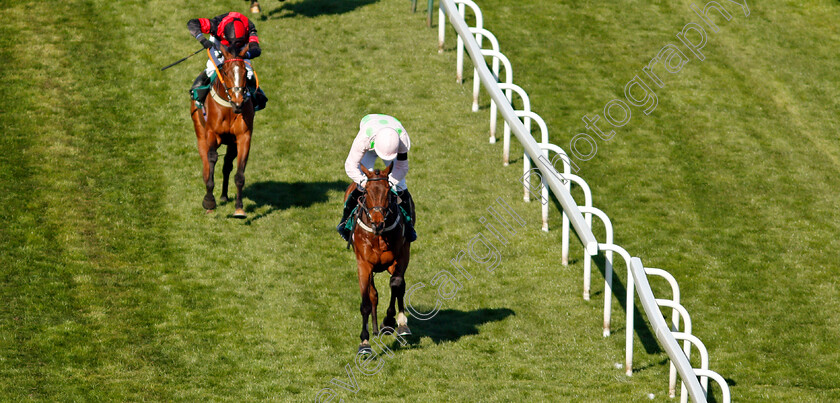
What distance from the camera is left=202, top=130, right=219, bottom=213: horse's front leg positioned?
41.3 feet

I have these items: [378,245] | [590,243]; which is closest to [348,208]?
[378,245]

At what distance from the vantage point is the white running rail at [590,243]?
8.76 meters

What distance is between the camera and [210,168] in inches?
496

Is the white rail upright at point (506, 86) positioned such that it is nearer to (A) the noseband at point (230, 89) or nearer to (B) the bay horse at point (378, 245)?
(A) the noseband at point (230, 89)

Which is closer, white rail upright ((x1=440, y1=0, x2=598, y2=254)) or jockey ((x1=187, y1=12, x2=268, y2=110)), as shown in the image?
white rail upright ((x1=440, y1=0, x2=598, y2=254))

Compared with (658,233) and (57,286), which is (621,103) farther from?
(57,286)

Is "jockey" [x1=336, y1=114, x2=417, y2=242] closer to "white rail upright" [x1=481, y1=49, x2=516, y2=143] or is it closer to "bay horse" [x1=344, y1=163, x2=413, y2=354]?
"bay horse" [x1=344, y1=163, x2=413, y2=354]

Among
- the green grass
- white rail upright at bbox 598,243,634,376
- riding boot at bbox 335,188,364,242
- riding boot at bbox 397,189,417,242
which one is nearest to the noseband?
the green grass

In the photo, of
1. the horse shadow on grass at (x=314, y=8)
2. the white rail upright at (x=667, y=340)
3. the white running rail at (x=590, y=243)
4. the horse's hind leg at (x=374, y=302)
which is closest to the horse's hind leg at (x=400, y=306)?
the horse's hind leg at (x=374, y=302)

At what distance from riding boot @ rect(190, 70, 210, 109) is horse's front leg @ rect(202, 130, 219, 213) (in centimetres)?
45

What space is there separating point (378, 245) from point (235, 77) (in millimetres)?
3680

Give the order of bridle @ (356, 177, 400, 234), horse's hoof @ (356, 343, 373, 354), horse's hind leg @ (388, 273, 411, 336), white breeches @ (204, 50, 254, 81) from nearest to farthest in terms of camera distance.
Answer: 1. bridle @ (356, 177, 400, 234)
2. horse's hoof @ (356, 343, 373, 354)
3. horse's hind leg @ (388, 273, 411, 336)
4. white breeches @ (204, 50, 254, 81)

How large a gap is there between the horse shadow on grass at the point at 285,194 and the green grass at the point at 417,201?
4 cm

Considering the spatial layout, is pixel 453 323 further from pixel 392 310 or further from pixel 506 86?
pixel 506 86
